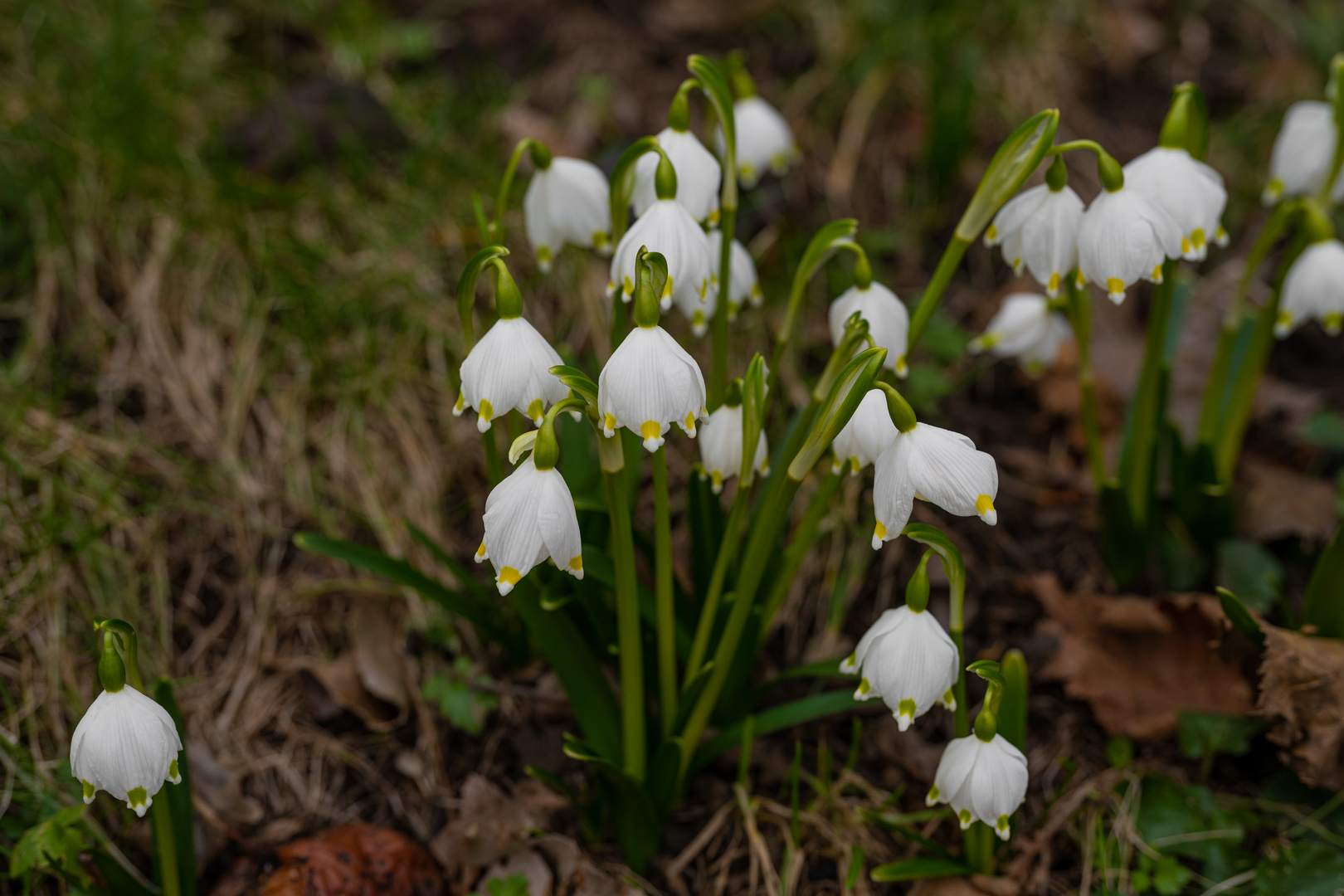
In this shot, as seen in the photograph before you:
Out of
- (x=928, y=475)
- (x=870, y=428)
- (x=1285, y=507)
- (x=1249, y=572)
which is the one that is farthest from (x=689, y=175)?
(x=1285, y=507)

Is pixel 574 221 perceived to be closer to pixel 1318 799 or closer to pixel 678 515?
pixel 678 515

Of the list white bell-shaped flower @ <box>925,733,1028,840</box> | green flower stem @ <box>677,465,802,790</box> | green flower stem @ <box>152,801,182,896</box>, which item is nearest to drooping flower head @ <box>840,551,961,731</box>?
white bell-shaped flower @ <box>925,733,1028,840</box>

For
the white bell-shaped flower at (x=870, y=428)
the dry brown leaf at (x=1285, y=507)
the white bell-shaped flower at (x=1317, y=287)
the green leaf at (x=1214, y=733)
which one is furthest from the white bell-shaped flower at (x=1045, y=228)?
the dry brown leaf at (x=1285, y=507)

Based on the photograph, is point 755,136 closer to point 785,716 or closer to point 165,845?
point 785,716

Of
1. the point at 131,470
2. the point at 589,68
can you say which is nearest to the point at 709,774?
the point at 131,470

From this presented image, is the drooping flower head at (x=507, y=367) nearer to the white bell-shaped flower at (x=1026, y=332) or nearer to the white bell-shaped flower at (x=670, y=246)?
the white bell-shaped flower at (x=670, y=246)

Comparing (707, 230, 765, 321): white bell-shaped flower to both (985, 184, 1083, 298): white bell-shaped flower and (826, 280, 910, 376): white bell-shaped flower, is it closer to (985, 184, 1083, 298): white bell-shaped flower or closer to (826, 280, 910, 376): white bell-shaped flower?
(826, 280, 910, 376): white bell-shaped flower
